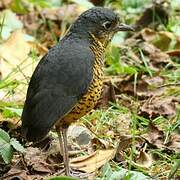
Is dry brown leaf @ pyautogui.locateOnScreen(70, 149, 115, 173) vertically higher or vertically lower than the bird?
lower

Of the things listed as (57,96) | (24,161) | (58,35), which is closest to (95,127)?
(24,161)

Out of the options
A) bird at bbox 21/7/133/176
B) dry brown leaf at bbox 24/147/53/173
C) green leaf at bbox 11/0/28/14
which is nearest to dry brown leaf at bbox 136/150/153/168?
bird at bbox 21/7/133/176

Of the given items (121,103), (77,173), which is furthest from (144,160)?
(121,103)

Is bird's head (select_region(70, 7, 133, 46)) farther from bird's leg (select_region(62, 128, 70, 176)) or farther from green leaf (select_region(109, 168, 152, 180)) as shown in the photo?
green leaf (select_region(109, 168, 152, 180))

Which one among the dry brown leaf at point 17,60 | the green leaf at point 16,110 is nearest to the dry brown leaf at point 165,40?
the dry brown leaf at point 17,60

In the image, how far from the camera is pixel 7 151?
4902 mm

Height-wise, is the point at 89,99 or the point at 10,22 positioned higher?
the point at 89,99

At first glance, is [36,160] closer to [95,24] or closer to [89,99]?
[89,99]

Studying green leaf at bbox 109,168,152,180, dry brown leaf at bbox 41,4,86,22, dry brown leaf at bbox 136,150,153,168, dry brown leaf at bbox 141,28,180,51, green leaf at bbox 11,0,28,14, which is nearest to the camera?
green leaf at bbox 109,168,152,180

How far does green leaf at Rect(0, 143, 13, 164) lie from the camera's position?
488 cm

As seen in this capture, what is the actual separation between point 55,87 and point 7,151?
52 cm

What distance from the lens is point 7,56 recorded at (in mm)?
7016

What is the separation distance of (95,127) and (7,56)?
4.64 feet

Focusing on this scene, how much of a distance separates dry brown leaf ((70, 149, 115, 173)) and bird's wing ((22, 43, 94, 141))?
0.58 m
